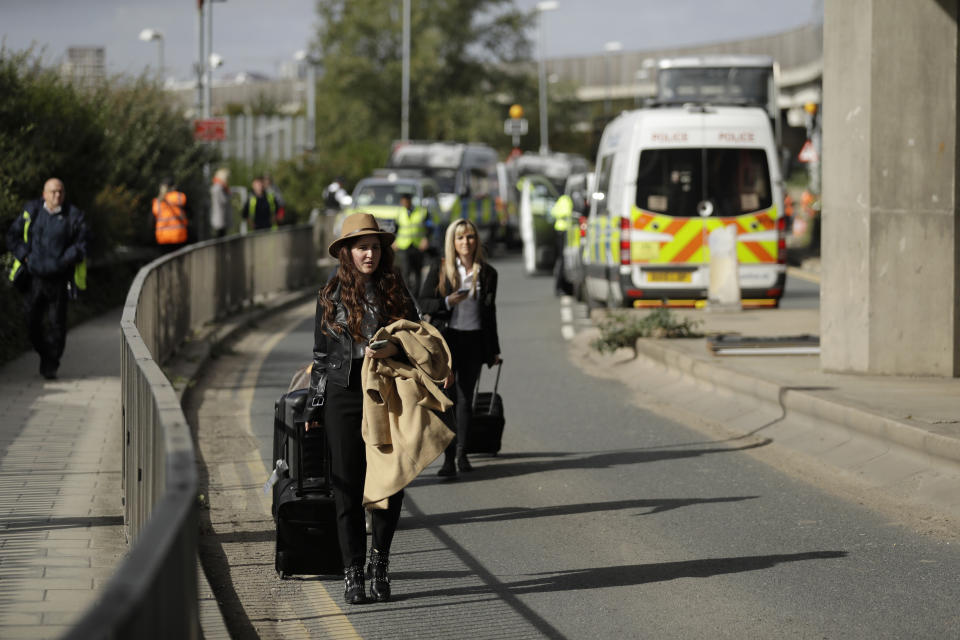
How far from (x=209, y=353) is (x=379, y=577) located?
368 inches

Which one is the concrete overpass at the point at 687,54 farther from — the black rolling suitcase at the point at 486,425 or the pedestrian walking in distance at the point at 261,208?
the black rolling suitcase at the point at 486,425

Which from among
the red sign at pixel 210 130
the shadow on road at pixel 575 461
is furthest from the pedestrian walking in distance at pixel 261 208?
the shadow on road at pixel 575 461

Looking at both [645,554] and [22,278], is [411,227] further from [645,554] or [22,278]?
[645,554]

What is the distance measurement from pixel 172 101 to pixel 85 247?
679 inches

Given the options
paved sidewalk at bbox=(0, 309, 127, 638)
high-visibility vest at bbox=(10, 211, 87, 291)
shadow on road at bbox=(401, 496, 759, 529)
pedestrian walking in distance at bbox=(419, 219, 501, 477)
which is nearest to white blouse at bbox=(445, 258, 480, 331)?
pedestrian walking in distance at bbox=(419, 219, 501, 477)

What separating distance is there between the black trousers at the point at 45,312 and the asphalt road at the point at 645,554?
2.90m

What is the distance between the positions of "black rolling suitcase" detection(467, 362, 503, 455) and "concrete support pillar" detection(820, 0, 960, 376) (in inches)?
139

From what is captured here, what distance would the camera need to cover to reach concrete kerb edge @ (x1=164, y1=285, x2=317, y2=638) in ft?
19.2

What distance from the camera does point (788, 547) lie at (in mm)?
7414

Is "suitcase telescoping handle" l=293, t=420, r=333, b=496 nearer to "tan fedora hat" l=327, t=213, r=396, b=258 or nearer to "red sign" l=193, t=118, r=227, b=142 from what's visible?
"tan fedora hat" l=327, t=213, r=396, b=258

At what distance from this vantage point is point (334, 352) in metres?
6.44

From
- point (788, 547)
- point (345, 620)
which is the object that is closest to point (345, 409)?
point (345, 620)

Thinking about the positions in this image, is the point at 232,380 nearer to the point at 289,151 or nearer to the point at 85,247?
the point at 85,247

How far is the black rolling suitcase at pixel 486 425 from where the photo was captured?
→ 9.83m
